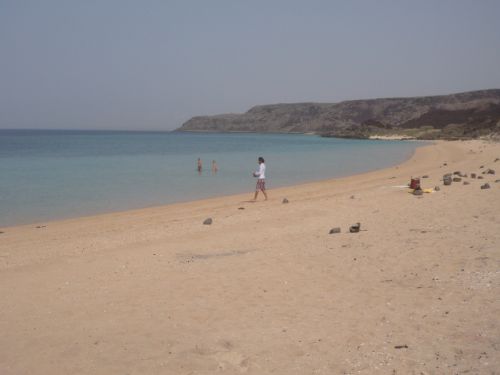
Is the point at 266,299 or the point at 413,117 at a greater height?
the point at 413,117

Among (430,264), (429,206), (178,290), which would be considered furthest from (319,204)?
(178,290)

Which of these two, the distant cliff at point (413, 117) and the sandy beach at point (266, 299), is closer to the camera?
the sandy beach at point (266, 299)

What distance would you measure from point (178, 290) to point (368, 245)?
3.36 meters

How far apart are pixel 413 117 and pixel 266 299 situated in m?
148

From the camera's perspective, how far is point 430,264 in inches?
265

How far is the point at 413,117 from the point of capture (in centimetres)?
14438

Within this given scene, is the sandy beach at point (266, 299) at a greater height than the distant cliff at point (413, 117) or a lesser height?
lesser

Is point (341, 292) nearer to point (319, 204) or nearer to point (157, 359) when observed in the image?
point (157, 359)

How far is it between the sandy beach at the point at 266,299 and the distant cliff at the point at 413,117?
193ft

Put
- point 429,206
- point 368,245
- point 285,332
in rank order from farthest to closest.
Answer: point 429,206 → point 368,245 → point 285,332

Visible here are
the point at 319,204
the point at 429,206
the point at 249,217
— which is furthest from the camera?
the point at 319,204

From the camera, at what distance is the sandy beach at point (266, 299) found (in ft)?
14.2

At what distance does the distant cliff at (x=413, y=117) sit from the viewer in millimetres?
81581

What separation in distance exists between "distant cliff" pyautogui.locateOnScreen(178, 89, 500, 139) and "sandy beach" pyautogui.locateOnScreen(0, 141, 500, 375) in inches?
2311
